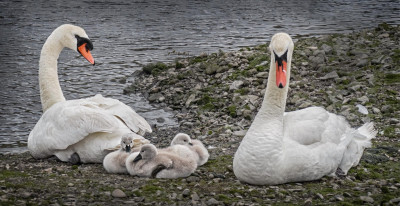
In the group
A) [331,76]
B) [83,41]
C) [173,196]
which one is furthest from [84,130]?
[331,76]

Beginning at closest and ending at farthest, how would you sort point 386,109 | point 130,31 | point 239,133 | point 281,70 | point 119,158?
point 281,70 → point 119,158 → point 239,133 → point 386,109 → point 130,31

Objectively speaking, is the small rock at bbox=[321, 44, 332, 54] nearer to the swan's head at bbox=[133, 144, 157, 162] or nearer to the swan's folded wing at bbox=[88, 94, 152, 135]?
the swan's folded wing at bbox=[88, 94, 152, 135]

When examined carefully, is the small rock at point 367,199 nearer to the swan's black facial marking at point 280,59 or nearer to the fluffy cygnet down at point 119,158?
the swan's black facial marking at point 280,59

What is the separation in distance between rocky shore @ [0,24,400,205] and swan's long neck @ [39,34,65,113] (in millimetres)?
1187

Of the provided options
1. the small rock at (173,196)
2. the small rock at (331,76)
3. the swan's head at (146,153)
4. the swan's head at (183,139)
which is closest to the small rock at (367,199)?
the small rock at (173,196)

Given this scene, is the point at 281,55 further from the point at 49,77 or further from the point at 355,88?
the point at 355,88

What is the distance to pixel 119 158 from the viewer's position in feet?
27.8

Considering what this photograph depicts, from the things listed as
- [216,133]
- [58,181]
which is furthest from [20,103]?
[58,181]

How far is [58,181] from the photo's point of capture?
7.73 metres

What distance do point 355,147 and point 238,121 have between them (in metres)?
4.01

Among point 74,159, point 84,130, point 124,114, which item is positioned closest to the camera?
point 84,130

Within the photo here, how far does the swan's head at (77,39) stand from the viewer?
11.1 meters

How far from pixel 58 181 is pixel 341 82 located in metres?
7.62

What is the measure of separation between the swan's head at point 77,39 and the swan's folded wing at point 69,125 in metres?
1.89
